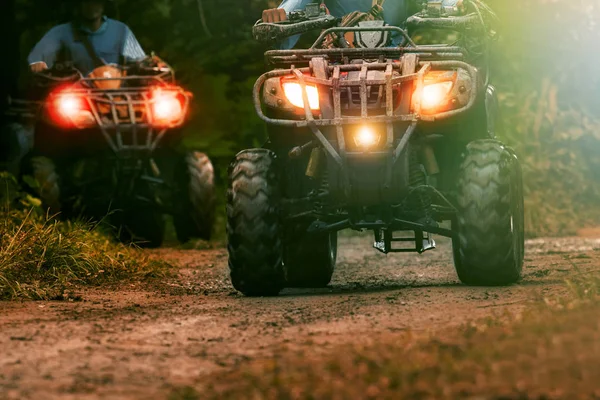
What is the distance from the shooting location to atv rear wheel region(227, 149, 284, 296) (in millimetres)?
6988

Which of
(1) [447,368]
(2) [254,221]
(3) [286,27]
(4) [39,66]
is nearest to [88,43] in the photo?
(4) [39,66]

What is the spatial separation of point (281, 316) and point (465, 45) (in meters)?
2.33

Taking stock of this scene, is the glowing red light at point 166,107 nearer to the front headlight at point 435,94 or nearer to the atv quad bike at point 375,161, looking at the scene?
the atv quad bike at point 375,161

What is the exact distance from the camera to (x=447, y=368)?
4.18m

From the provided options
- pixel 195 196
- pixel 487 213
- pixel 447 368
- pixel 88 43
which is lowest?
pixel 195 196

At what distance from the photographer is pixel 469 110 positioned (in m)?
6.88

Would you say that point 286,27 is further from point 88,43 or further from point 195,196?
point 88,43

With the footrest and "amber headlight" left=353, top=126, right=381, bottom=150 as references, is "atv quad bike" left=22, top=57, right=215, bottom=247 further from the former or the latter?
"amber headlight" left=353, top=126, right=381, bottom=150

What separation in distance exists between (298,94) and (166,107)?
14.5 feet

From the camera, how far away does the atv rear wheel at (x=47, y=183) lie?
10906mm

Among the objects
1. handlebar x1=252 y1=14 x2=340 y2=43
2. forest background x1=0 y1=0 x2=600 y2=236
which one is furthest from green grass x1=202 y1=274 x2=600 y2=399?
forest background x1=0 y1=0 x2=600 y2=236

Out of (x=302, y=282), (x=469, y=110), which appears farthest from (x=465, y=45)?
(x=302, y=282)

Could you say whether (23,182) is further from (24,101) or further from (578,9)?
(578,9)

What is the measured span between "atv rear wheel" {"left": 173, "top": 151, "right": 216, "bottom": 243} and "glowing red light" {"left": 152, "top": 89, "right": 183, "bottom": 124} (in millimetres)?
523
